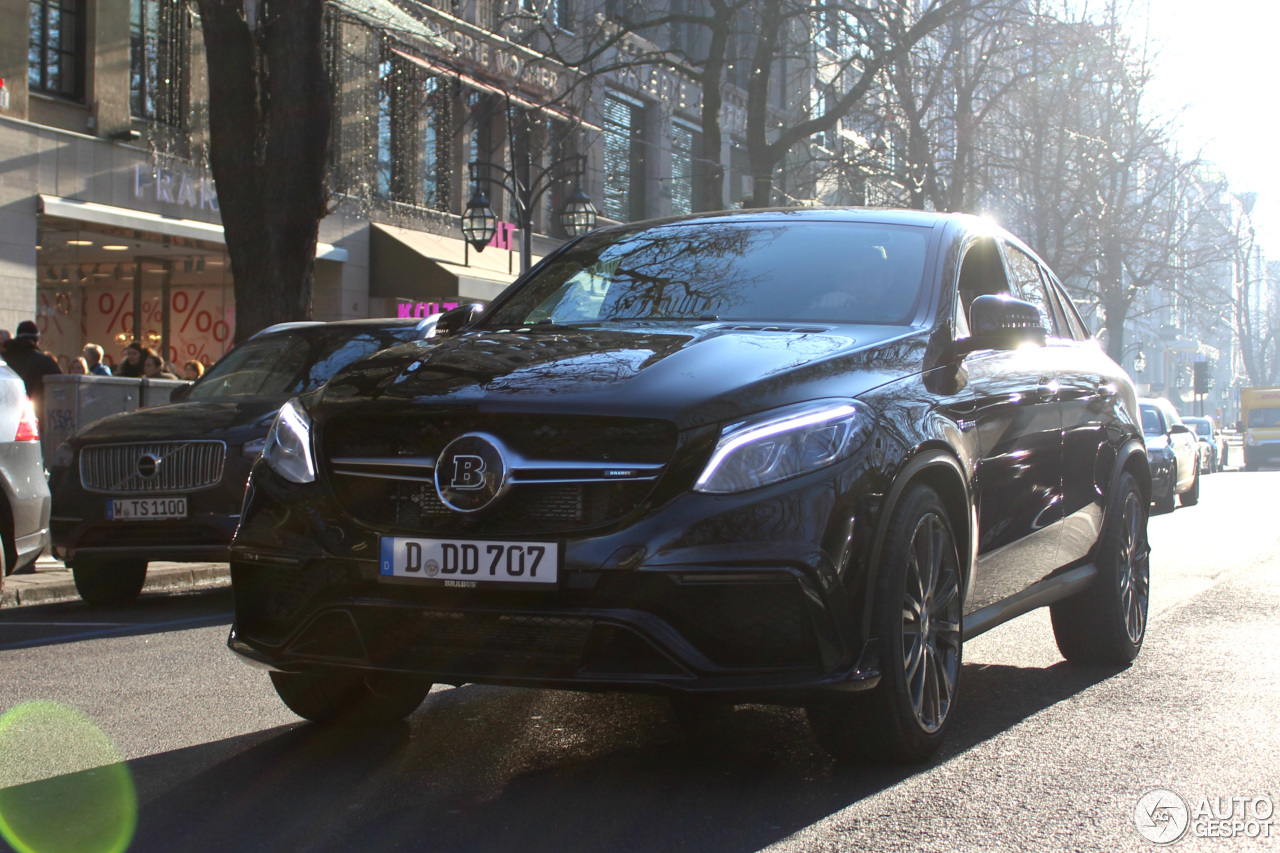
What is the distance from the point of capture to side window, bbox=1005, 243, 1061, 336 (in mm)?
5951

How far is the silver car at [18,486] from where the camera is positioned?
7.38 m

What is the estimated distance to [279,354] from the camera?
9867 mm

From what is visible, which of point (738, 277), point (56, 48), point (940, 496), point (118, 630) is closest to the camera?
point (940, 496)

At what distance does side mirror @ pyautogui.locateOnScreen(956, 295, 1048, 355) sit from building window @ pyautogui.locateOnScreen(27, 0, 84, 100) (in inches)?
663

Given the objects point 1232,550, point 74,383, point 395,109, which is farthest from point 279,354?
point 395,109

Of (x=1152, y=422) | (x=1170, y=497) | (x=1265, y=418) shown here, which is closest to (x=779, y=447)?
(x=1170, y=497)

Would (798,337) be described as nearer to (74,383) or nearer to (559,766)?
(559,766)

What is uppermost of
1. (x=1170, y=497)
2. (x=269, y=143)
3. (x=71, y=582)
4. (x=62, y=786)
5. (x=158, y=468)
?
(x=269, y=143)

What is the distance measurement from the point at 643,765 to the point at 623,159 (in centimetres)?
3120

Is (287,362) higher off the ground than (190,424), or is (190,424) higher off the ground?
(287,362)

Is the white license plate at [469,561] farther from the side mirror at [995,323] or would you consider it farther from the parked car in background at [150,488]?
the parked car in background at [150,488]

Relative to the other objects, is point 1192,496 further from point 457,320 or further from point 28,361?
point 457,320

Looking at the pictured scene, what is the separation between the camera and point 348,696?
487cm

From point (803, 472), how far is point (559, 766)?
1.23 meters
